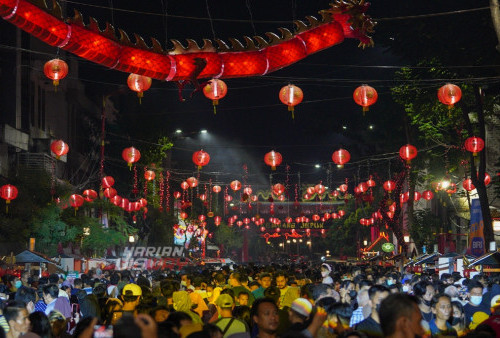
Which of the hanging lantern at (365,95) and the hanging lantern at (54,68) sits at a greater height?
the hanging lantern at (54,68)

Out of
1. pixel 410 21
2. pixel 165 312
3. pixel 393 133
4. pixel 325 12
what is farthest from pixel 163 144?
pixel 165 312

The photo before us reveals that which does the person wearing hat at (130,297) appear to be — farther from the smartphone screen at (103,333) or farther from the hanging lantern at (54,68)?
the hanging lantern at (54,68)

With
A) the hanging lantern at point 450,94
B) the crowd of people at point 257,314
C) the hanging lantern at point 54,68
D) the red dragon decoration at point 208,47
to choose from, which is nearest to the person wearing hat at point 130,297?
the crowd of people at point 257,314

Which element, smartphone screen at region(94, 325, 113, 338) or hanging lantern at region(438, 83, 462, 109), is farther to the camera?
hanging lantern at region(438, 83, 462, 109)

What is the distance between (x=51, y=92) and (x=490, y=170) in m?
23.3

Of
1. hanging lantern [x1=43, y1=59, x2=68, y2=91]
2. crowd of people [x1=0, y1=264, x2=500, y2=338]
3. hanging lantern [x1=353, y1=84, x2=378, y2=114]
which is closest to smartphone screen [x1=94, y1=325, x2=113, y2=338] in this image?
crowd of people [x1=0, y1=264, x2=500, y2=338]

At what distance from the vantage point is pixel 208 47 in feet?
44.2

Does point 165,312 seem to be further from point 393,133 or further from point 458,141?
point 393,133

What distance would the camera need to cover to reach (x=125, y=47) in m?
12.4

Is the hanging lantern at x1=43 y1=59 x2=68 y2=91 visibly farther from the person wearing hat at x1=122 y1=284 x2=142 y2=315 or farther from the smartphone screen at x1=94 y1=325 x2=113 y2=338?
the smartphone screen at x1=94 y1=325 x2=113 y2=338

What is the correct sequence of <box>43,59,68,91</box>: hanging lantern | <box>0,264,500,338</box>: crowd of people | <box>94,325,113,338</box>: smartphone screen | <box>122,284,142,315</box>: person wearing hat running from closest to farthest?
<box>0,264,500,338</box>: crowd of people
<box>94,325,113,338</box>: smartphone screen
<box>122,284,142,315</box>: person wearing hat
<box>43,59,68,91</box>: hanging lantern

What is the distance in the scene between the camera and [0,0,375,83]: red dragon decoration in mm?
11641

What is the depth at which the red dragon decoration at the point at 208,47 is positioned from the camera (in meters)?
11.6

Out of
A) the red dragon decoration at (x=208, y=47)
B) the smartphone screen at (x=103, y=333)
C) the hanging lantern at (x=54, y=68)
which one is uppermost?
the hanging lantern at (x=54, y=68)
